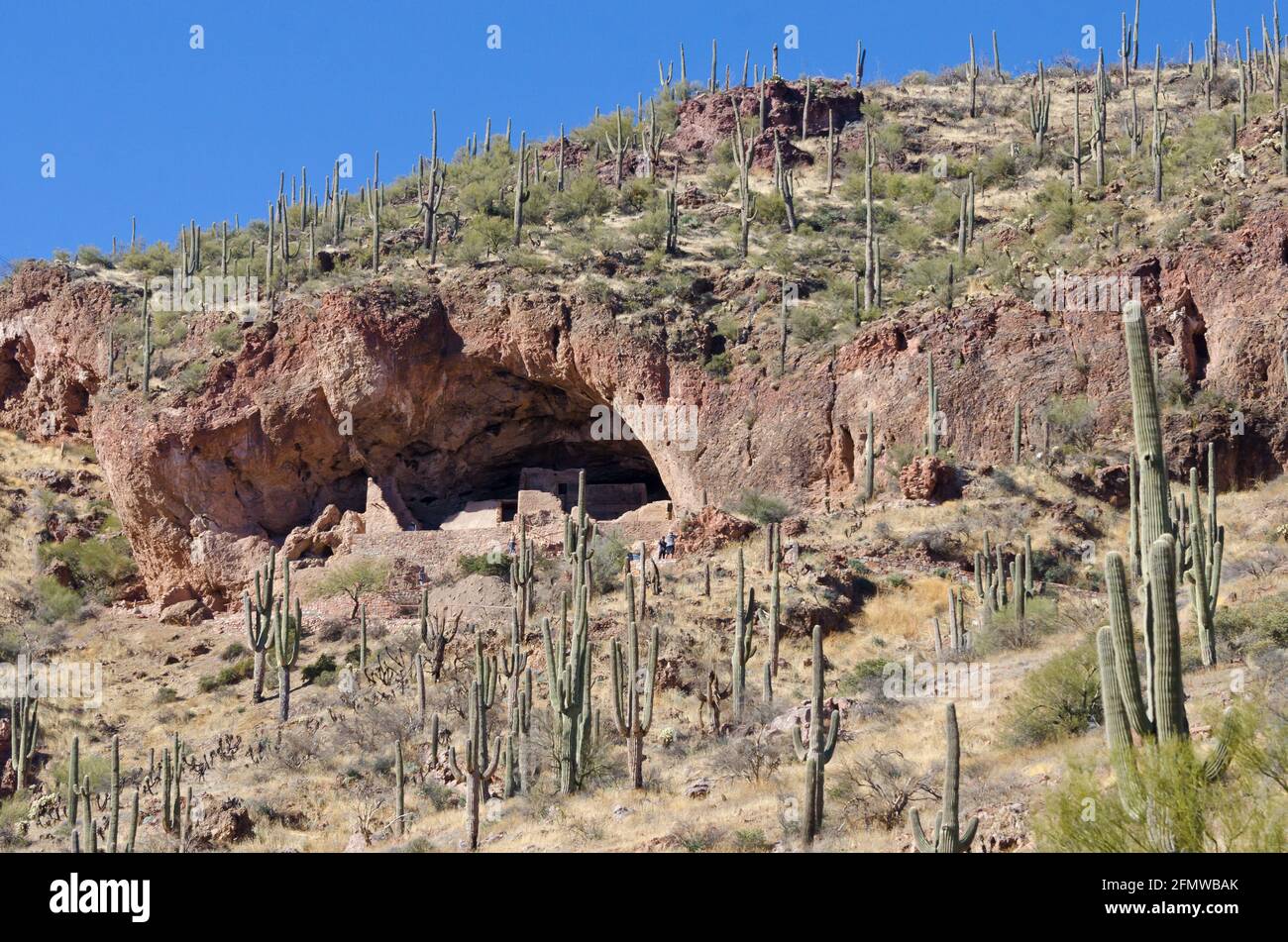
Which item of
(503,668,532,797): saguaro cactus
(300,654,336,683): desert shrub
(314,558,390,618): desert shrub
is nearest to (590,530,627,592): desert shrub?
(314,558,390,618): desert shrub

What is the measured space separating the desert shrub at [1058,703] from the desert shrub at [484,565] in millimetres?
16679

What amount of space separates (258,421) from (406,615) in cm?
877

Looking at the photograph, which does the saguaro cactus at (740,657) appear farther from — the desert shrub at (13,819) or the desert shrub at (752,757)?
the desert shrub at (13,819)

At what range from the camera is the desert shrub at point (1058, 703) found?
68.5 feet

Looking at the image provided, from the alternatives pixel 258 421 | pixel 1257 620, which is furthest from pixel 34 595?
pixel 1257 620

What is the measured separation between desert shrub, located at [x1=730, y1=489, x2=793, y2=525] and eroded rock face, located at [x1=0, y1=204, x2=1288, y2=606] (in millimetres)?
484

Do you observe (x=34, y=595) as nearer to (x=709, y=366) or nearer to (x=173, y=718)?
(x=173, y=718)

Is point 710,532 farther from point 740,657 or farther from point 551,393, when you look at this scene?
point 551,393

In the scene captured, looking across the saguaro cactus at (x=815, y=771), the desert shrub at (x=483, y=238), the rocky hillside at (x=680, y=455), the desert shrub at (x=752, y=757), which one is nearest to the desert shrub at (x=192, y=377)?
the rocky hillside at (x=680, y=455)

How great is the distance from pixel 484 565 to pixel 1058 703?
715 inches

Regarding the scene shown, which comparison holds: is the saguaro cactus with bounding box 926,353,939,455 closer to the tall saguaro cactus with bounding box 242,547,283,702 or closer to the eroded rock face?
the eroded rock face

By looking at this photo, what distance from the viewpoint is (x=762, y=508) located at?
36750mm

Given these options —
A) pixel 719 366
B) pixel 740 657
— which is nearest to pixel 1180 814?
pixel 740 657

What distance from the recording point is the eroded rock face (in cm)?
3647
